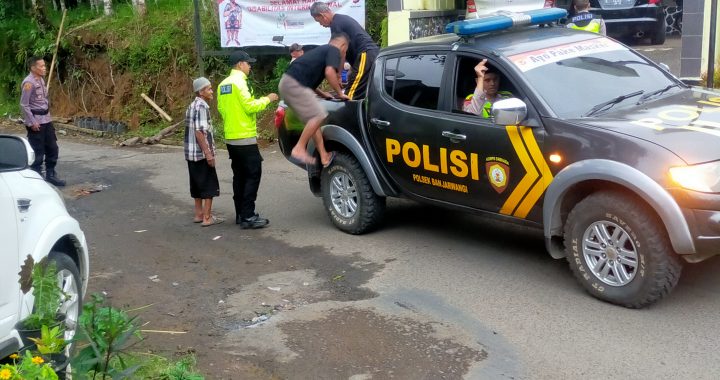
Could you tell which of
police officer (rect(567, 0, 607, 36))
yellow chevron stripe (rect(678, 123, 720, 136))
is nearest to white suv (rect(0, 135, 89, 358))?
yellow chevron stripe (rect(678, 123, 720, 136))

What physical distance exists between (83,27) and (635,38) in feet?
38.6

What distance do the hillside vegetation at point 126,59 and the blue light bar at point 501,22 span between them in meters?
7.37

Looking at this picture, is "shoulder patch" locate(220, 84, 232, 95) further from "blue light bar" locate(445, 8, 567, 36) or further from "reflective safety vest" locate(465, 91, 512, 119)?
"reflective safety vest" locate(465, 91, 512, 119)

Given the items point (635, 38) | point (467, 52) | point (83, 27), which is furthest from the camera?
point (83, 27)

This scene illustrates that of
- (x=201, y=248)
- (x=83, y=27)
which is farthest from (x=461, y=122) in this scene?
(x=83, y=27)

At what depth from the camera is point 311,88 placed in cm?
816

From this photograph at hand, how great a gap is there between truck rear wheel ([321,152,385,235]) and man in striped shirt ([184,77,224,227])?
1252 mm

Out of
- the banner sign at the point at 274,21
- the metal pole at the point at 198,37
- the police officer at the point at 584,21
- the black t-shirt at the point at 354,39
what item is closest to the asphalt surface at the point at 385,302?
the black t-shirt at the point at 354,39

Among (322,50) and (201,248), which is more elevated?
(322,50)

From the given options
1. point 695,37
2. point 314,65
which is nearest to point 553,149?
point 314,65

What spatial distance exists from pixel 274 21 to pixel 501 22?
7.80m

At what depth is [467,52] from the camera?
22.8 ft

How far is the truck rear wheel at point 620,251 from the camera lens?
5.57m

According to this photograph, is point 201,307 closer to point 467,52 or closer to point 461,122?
point 461,122
